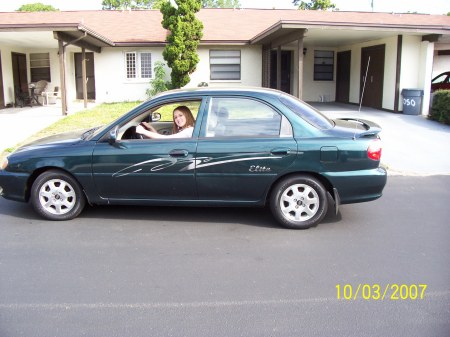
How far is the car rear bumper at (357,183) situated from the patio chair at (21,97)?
17.8 m

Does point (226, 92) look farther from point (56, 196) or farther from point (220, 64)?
point (220, 64)

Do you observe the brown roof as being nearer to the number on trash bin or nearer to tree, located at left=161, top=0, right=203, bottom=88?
tree, located at left=161, top=0, right=203, bottom=88

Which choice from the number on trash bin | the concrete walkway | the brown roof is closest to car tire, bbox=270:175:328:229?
the concrete walkway

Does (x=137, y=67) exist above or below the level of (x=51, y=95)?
above

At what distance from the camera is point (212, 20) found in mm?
24250

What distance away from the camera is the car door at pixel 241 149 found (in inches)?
202

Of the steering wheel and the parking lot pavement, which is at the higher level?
the steering wheel

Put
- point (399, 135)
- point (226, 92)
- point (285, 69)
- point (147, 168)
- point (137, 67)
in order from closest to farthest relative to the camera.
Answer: point (147, 168), point (226, 92), point (399, 135), point (137, 67), point (285, 69)

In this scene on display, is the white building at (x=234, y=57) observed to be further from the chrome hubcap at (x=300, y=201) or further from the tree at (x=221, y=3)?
the tree at (x=221, y=3)

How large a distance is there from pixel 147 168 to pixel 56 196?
1.18m

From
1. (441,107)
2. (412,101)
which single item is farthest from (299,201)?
(412,101)

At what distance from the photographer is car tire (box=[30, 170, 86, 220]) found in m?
5.41

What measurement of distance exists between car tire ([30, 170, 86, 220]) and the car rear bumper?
2.95 m

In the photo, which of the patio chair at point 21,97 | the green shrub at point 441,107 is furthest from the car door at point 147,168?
the patio chair at point 21,97
